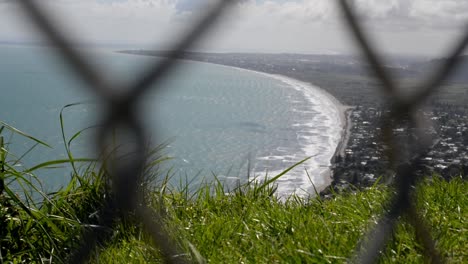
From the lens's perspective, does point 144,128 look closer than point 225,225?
Yes

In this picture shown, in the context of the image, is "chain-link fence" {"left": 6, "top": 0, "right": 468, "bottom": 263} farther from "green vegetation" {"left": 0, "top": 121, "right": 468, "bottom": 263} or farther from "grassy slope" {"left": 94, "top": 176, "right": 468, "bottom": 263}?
"grassy slope" {"left": 94, "top": 176, "right": 468, "bottom": 263}

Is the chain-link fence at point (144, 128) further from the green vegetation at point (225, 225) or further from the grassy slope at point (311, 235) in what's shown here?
the grassy slope at point (311, 235)

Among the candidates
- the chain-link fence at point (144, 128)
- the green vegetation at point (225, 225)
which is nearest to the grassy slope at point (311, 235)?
the green vegetation at point (225, 225)

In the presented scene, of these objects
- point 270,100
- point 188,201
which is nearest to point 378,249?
point 188,201

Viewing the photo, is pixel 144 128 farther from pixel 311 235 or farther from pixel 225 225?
pixel 225 225

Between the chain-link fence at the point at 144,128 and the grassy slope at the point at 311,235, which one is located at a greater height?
the chain-link fence at the point at 144,128

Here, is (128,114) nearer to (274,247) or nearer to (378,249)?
(378,249)

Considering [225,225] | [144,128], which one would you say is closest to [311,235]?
[225,225]
